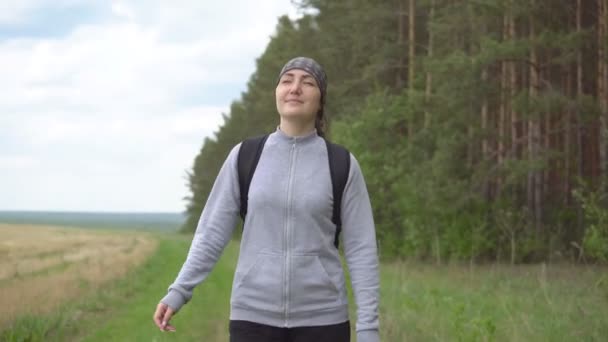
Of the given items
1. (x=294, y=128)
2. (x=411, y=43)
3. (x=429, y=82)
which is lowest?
(x=294, y=128)

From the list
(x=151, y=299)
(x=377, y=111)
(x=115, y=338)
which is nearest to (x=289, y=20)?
(x=377, y=111)

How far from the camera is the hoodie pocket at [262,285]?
353 cm

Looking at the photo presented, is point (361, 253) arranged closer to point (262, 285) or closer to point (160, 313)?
point (262, 285)

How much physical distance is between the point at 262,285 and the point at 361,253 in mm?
456

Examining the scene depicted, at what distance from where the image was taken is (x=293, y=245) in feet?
11.6

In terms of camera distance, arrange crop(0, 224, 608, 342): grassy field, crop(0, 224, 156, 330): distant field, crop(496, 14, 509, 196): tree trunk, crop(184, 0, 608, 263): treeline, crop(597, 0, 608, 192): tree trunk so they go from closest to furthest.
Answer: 1. crop(0, 224, 608, 342): grassy field
2. crop(0, 224, 156, 330): distant field
3. crop(597, 0, 608, 192): tree trunk
4. crop(184, 0, 608, 263): treeline
5. crop(496, 14, 509, 196): tree trunk

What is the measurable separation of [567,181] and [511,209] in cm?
360

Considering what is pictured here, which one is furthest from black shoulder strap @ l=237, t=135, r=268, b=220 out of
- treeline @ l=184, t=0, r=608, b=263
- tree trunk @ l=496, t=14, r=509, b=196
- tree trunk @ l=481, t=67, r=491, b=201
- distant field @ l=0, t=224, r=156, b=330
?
tree trunk @ l=496, t=14, r=509, b=196

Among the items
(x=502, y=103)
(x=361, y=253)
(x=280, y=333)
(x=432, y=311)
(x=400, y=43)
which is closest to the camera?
(x=280, y=333)

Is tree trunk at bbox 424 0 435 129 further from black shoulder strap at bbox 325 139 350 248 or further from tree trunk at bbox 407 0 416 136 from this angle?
black shoulder strap at bbox 325 139 350 248

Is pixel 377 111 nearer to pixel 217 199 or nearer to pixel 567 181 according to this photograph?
pixel 567 181

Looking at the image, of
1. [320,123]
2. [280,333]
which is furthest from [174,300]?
[320,123]

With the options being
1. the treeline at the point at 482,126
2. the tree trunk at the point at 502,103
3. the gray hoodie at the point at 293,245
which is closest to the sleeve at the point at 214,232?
the gray hoodie at the point at 293,245

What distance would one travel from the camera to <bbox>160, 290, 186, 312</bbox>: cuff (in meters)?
3.64
